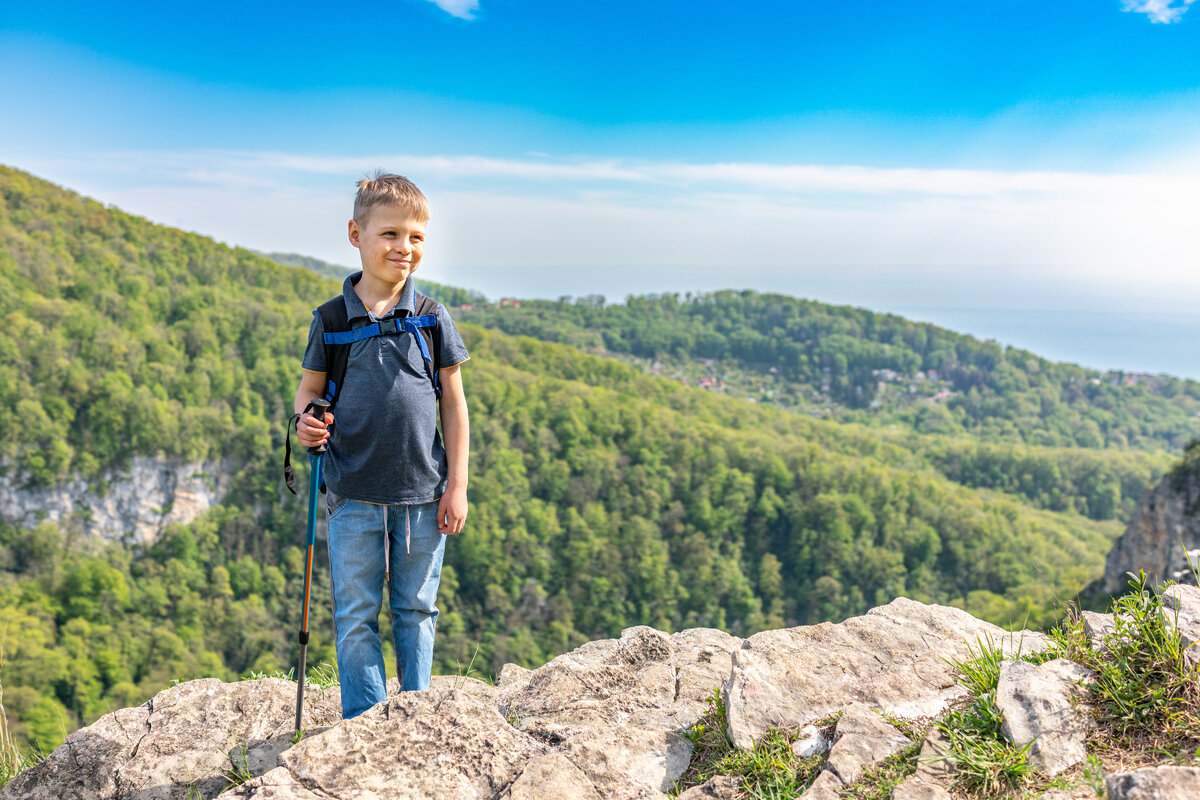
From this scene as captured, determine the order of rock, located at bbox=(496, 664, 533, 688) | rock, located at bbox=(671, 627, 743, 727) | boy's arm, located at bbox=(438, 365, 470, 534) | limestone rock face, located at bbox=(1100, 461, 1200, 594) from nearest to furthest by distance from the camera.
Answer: boy's arm, located at bbox=(438, 365, 470, 534) → rock, located at bbox=(671, 627, 743, 727) → rock, located at bbox=(496, 664, 533, 688) → limestone rock face, located at bbox=(1100, 461, 1200, 594)

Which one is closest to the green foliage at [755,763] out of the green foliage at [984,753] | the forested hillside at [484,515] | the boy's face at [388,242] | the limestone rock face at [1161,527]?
the green foliage at [984,753]

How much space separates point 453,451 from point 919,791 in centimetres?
192

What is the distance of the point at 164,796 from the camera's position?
8.56 ft

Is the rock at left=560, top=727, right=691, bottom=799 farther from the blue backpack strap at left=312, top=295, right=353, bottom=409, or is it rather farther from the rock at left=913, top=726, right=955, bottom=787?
the blue backpack strap at left=312, top=295, right=353, bottom=409

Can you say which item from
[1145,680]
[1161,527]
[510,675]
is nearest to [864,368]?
[1161,527]

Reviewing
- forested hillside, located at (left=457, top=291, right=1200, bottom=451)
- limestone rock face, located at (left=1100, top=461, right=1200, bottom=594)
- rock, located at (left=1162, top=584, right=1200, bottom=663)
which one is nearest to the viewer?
rock, located at (left=1162, top=584, right=1200, bottom=663)

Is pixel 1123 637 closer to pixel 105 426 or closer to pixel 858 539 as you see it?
pixel 858 539

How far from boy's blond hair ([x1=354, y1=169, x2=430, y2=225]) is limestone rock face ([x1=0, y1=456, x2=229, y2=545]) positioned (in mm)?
53991

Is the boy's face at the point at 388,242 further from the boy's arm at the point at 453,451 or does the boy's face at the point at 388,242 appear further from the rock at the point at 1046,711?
the rock at the point at 1046,711

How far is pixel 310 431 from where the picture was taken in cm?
259

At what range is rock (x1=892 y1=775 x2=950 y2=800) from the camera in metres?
1.99

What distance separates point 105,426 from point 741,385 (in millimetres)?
84142

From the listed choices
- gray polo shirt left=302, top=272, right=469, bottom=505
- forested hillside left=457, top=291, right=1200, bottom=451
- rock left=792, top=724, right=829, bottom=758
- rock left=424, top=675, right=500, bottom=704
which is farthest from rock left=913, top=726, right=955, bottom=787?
forested hillside left=457, top=291, right=1200, bottom=451

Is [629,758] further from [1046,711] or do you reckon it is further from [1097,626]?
[1097,626]
